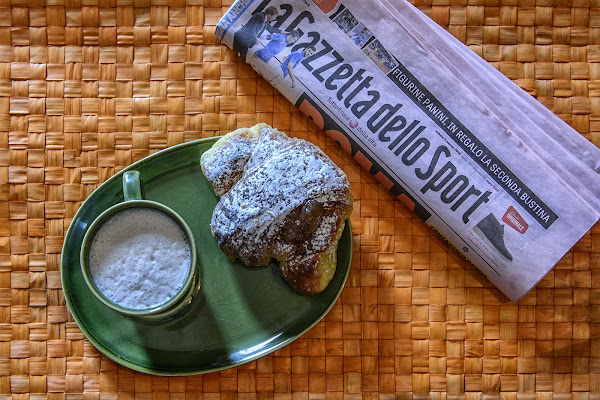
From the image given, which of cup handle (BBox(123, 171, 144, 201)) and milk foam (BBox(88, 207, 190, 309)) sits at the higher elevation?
cup handle (BBox(123, 171, 144, 201))

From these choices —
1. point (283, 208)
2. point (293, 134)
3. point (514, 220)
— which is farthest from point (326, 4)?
point (514, 220)

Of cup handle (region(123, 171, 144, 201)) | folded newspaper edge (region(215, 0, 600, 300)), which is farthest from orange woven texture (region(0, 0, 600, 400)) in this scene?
cup handle (region(123, 171, 144, 201))

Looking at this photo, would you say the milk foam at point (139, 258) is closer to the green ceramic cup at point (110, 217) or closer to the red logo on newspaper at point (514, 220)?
the green ceramic cup at point (110, 217)

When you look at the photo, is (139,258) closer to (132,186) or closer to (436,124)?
(132,186)

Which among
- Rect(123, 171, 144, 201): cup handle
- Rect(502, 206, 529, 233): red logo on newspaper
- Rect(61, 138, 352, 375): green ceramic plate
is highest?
Rect(123, 171, 144, 201): cup handle

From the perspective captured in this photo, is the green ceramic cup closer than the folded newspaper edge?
Yes

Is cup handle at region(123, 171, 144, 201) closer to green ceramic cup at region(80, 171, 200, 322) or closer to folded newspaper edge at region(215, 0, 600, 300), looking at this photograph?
green ceramic cup at region(80, 171, 200, 322)
